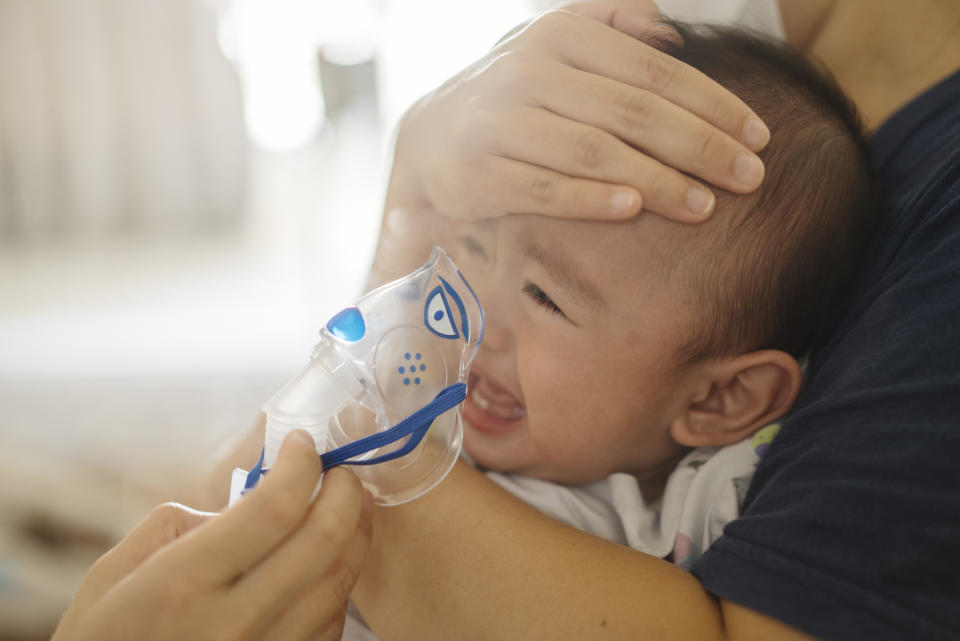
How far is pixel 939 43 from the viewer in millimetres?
1175

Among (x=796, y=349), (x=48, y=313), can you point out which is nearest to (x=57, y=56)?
(x=48, y=313)

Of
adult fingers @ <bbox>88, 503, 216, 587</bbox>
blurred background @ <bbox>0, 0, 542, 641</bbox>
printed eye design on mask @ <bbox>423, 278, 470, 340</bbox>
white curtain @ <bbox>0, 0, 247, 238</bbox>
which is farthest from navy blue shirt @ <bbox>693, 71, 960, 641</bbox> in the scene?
white curtain @ <bbox>0, 0, 247, 238</bbox>

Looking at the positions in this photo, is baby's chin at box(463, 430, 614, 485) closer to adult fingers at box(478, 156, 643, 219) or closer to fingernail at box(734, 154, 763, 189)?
adult fingers at box(478, 156, 643, 219)

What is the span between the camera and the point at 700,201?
89cm

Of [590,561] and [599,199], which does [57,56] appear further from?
[590,561]

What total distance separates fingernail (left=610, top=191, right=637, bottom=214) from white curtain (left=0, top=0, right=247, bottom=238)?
2.45 meters

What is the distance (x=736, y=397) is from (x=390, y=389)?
0.53 metres

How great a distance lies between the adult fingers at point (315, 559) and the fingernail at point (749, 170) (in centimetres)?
59

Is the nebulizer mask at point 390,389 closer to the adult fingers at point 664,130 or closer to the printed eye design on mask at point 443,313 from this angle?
the printed eye design on mask at point 443,313

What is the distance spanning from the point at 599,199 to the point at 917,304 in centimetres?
37

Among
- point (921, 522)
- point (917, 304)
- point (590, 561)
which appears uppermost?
point (917, 304)

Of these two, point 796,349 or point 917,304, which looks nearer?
point 917,304

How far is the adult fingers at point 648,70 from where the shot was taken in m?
0.89

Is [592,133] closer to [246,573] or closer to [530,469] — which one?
[530,469]
